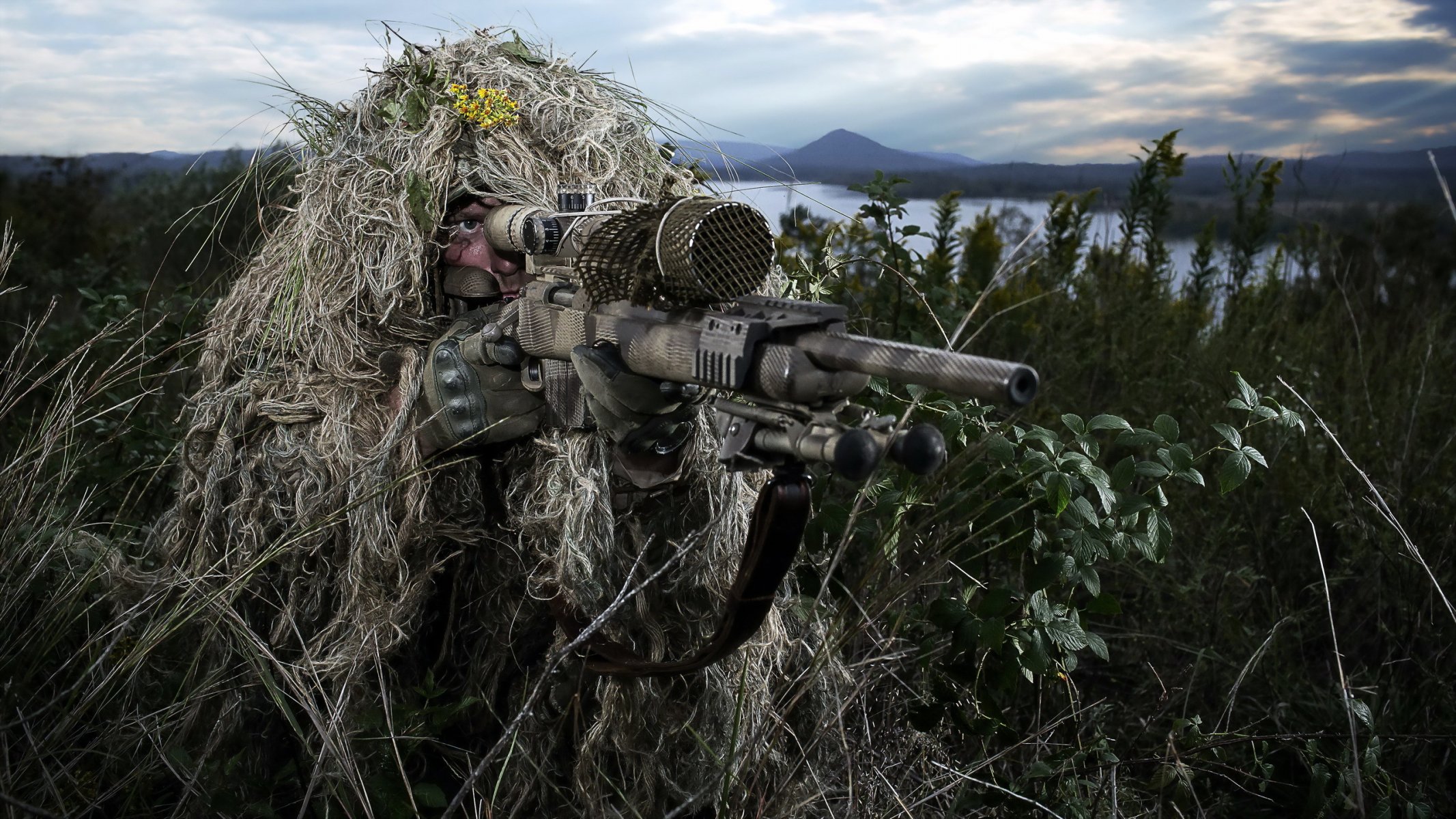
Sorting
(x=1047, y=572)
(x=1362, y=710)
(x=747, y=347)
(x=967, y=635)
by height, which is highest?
(x=747, y=347)

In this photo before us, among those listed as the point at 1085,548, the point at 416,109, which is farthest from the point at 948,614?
the point at 416,109

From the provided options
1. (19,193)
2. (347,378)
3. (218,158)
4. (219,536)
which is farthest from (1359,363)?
(218,158)

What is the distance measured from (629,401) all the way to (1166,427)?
105 cm

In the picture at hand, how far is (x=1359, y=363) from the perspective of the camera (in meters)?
3.46

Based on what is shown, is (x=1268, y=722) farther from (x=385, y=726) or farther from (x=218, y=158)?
(x=218, y=158)

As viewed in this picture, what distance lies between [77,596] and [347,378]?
2.15 ft

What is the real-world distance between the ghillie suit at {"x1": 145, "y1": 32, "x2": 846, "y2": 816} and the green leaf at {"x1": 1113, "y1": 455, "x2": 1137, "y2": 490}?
66 centimetres

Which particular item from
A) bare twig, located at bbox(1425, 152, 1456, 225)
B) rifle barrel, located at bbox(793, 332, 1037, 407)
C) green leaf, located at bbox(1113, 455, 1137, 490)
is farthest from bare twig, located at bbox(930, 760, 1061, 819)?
bare twig, located at bbox(1425, 152, 1456, 225)

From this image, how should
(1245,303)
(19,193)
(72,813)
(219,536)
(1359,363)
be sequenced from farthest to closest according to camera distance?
(19,193) < (1245,303) < (1359,363) < (219,536) < (72,813)

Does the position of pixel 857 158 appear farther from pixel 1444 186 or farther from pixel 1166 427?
pixel 1444 186

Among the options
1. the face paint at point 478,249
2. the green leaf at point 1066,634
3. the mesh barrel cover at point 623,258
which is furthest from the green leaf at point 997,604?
Answer: the face paint at point 478,249

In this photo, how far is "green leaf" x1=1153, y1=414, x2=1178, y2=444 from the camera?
192 cm

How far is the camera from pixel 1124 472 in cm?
189

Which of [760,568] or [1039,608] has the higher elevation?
[760,568]
